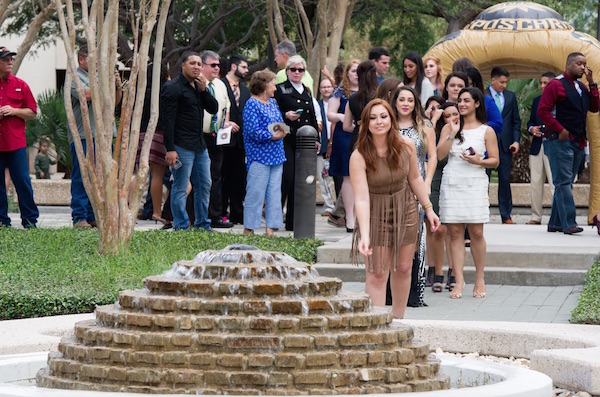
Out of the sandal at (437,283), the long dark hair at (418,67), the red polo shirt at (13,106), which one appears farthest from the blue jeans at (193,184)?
the sandal at (437,283)

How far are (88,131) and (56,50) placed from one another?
115 ft

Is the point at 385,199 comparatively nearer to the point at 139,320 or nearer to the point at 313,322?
the point at 313,322

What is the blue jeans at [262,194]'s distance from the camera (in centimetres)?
1365

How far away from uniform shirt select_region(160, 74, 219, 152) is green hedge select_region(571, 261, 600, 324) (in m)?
4.90

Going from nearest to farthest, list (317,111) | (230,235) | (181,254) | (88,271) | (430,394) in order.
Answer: (430,394) < (88,271) < (181,254) < (230,235) < (317,111)

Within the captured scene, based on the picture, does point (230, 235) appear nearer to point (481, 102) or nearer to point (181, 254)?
point (181, 254)

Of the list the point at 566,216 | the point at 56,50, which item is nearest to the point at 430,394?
the point at 566,216

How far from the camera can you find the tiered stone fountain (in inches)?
199

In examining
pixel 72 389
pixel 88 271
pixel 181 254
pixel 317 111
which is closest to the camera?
pixel 72 389

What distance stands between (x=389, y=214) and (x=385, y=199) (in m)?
0.11

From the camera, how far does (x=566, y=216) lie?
14688mm

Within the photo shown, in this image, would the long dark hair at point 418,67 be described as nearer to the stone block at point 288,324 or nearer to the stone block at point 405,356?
the stone block at point 405,356

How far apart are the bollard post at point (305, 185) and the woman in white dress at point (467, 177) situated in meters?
2.89

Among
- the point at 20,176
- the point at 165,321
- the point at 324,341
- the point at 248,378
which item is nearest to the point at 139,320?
the point at 165,321
